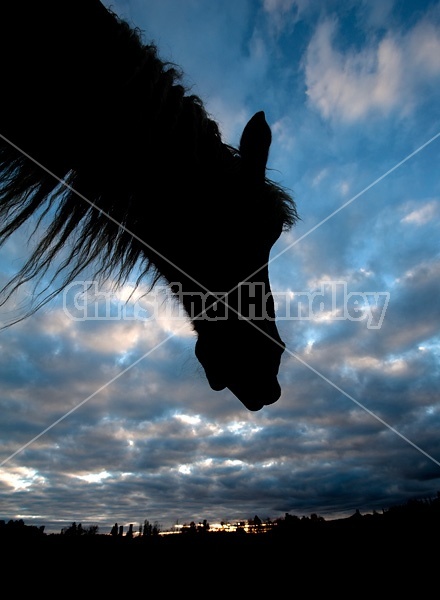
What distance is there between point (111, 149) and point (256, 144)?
30.8 inches

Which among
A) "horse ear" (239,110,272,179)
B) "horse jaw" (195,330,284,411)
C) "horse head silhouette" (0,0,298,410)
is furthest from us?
"horse jaw" (195,330,284,411)

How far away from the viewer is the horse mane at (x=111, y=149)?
1865 mm

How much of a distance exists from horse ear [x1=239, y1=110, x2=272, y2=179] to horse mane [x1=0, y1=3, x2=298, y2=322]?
0.13 m

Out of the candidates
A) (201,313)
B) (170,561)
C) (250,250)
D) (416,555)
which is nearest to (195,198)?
(250,250)

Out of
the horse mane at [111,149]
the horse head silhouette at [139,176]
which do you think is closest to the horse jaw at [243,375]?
the horse head silhouette at [139,176]

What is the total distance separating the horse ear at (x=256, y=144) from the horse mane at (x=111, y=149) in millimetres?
125

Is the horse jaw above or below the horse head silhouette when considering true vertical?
below

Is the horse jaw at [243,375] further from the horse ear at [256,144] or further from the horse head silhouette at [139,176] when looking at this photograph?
the horse ear at [256,144]

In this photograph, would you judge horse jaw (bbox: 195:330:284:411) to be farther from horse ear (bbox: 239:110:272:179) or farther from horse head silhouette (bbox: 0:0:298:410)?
horse ear (bbox: 239:110:272:179)

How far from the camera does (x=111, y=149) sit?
1985 millimetres

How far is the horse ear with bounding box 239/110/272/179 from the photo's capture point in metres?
2.12

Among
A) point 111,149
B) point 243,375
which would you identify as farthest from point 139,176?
point 243,375

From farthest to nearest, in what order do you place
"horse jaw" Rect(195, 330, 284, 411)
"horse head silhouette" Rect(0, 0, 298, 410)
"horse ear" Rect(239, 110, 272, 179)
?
1. "horse jaw" Rect(195, 330, 284, 411)
2. "horse ear" Rect(239, 110, 272, 179)
3. "horse head silhouette" Rect(0, 0, 298, 410)

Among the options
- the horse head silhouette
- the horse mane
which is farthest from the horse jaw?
the horse mane
